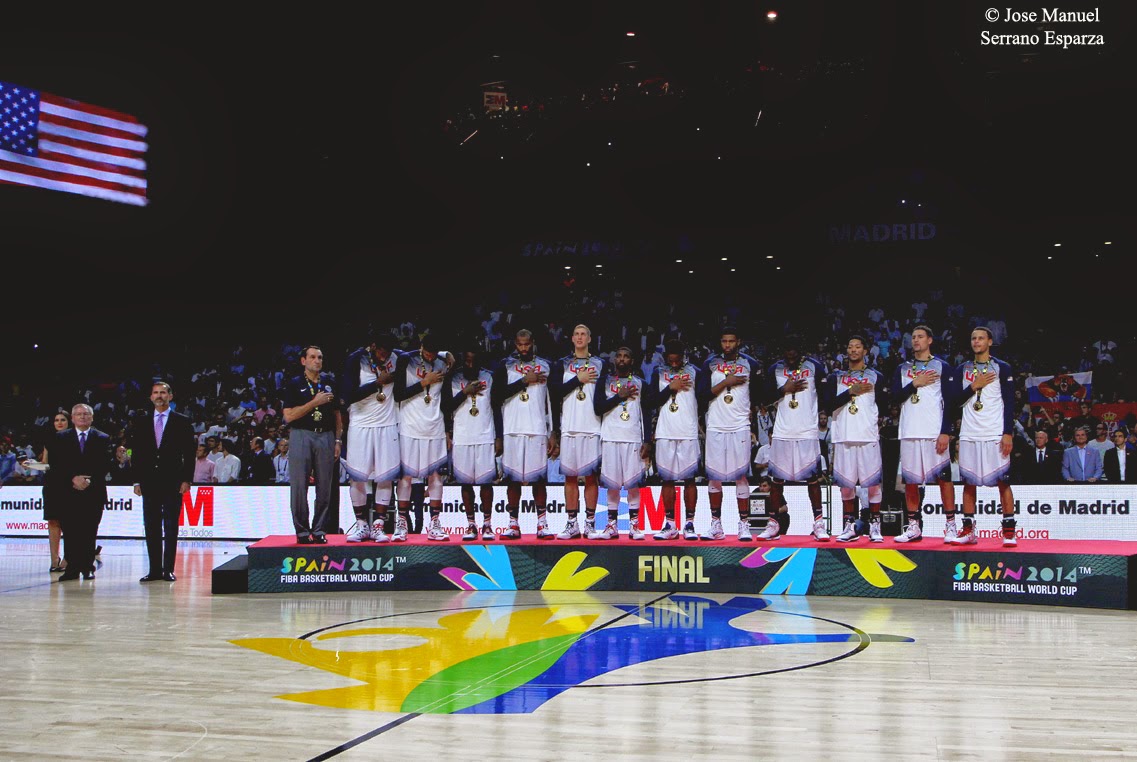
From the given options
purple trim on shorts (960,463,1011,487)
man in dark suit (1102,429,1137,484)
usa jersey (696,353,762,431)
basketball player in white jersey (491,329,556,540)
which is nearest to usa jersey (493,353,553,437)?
basketball player in white jersey (491,329,556,540)

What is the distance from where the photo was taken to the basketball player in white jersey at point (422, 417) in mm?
10570

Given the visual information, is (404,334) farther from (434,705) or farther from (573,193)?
(434,705)

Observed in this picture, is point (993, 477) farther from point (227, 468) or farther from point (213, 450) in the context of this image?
point (213, 450)

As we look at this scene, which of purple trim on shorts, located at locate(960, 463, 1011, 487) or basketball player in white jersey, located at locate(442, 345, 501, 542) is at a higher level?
basketball player in white jersey, located at locate(442, 345, 501, 542)

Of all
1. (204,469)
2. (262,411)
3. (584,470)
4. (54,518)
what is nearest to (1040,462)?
(584,470)

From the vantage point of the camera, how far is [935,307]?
2136cm

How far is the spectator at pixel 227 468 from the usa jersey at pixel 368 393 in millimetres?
8912

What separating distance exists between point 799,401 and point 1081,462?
22.3 feet

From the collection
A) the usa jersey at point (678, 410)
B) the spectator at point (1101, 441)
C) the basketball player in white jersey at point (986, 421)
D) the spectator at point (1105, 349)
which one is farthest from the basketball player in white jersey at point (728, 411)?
the spectator at point (1105, 349)

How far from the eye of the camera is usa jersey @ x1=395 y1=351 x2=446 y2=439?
10562mm

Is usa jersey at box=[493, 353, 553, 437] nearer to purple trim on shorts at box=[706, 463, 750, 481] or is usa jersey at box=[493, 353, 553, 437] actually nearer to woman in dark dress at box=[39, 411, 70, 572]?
purple trim on shorts at box=[706, 463, 750, 481]

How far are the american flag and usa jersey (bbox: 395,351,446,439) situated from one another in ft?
31.3

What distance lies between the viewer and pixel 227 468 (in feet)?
61.6

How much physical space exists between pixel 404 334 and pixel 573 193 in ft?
Answer: 15.9
